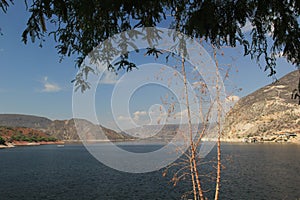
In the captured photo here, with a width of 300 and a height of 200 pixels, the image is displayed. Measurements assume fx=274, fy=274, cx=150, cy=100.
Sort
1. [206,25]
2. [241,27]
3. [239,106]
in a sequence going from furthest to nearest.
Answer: [239,106] → [241,27] → [206,25]

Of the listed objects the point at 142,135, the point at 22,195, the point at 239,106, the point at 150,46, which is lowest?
the point at 22,195

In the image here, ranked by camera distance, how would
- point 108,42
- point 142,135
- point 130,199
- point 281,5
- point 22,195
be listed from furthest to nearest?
point 22,195 < point 130,199 < point 142,135 < point 108,42 < point 281,5

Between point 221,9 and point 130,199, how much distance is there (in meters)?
29.9

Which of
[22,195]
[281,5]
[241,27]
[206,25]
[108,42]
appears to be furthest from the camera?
[22,195]

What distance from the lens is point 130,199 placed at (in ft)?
104

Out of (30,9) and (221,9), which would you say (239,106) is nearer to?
(221,9)

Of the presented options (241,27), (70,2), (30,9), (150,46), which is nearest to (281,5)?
(241,27)

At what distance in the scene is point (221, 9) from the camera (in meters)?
5.07

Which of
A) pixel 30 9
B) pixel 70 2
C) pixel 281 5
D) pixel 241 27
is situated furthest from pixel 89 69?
pixel 281 5

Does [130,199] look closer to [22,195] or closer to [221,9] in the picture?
[22,195]

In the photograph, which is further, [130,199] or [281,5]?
[130,199]

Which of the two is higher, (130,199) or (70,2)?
(70,2)

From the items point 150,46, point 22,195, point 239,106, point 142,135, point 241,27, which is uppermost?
point 241,27

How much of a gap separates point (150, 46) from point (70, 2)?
1694 mm
